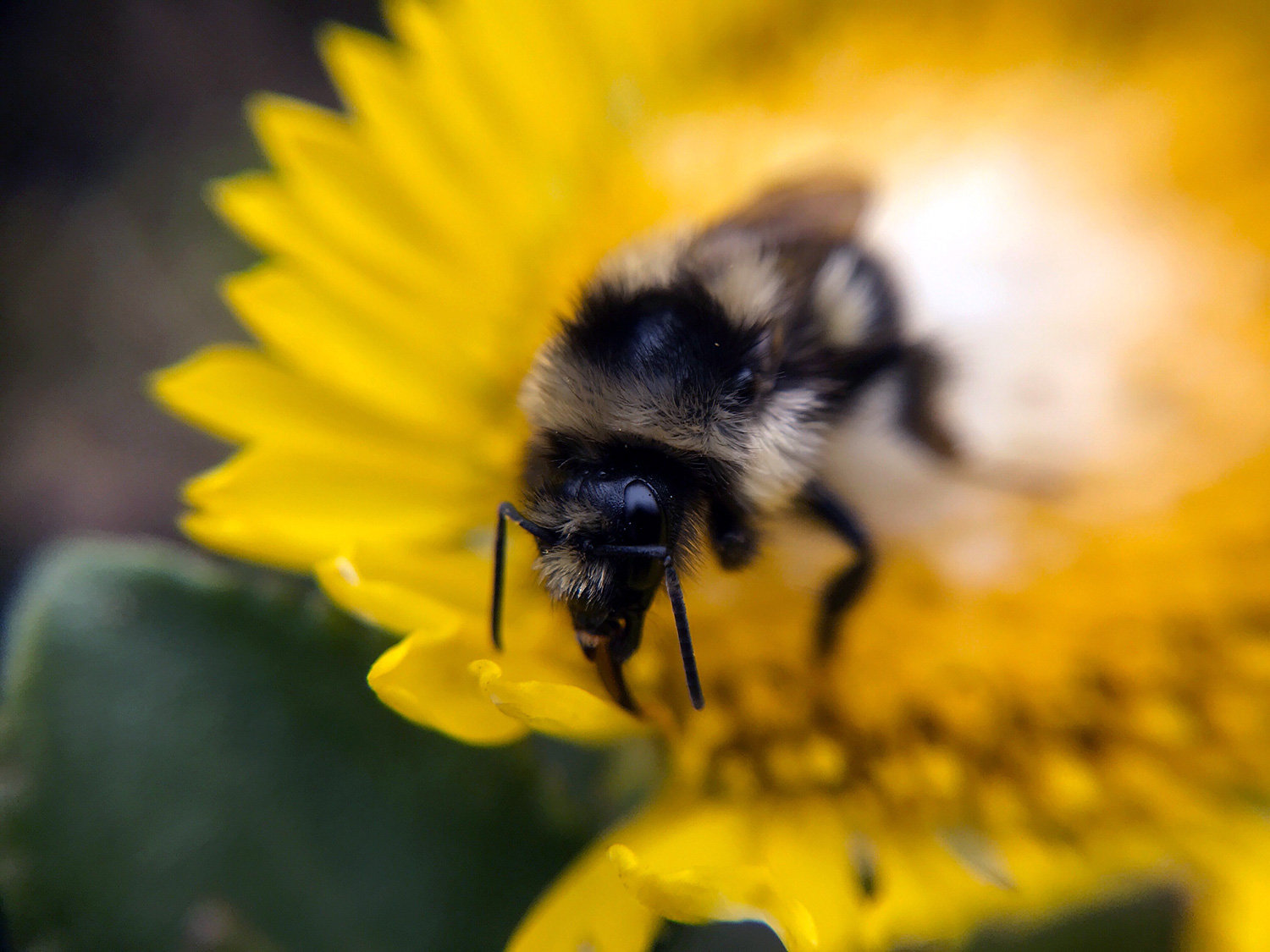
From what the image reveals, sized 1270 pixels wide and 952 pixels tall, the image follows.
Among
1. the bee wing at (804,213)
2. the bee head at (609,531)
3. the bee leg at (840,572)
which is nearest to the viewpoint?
the bee head at (609,531)

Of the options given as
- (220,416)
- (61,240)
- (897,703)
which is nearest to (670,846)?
(897,703)

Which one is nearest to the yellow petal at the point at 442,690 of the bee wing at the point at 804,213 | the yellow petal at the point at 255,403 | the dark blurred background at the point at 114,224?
→ the yellow petal at the point at 255,403

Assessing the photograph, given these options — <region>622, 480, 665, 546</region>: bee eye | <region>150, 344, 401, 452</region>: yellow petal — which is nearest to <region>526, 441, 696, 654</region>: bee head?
<region>622, 480, 665, 546</region>: bee eye

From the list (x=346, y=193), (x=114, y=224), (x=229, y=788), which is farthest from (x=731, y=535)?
(x=114, y=224)

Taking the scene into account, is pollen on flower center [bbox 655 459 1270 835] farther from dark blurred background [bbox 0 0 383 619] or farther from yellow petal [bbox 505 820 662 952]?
dark blurred background [bbox 0 0 383 619]

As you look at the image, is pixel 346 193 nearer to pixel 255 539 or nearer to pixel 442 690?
pixel 255 539

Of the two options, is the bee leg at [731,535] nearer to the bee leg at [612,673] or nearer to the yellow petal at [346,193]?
the bee leg at [612,673]

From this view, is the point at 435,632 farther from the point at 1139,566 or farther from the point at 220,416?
the point at 1139,566
